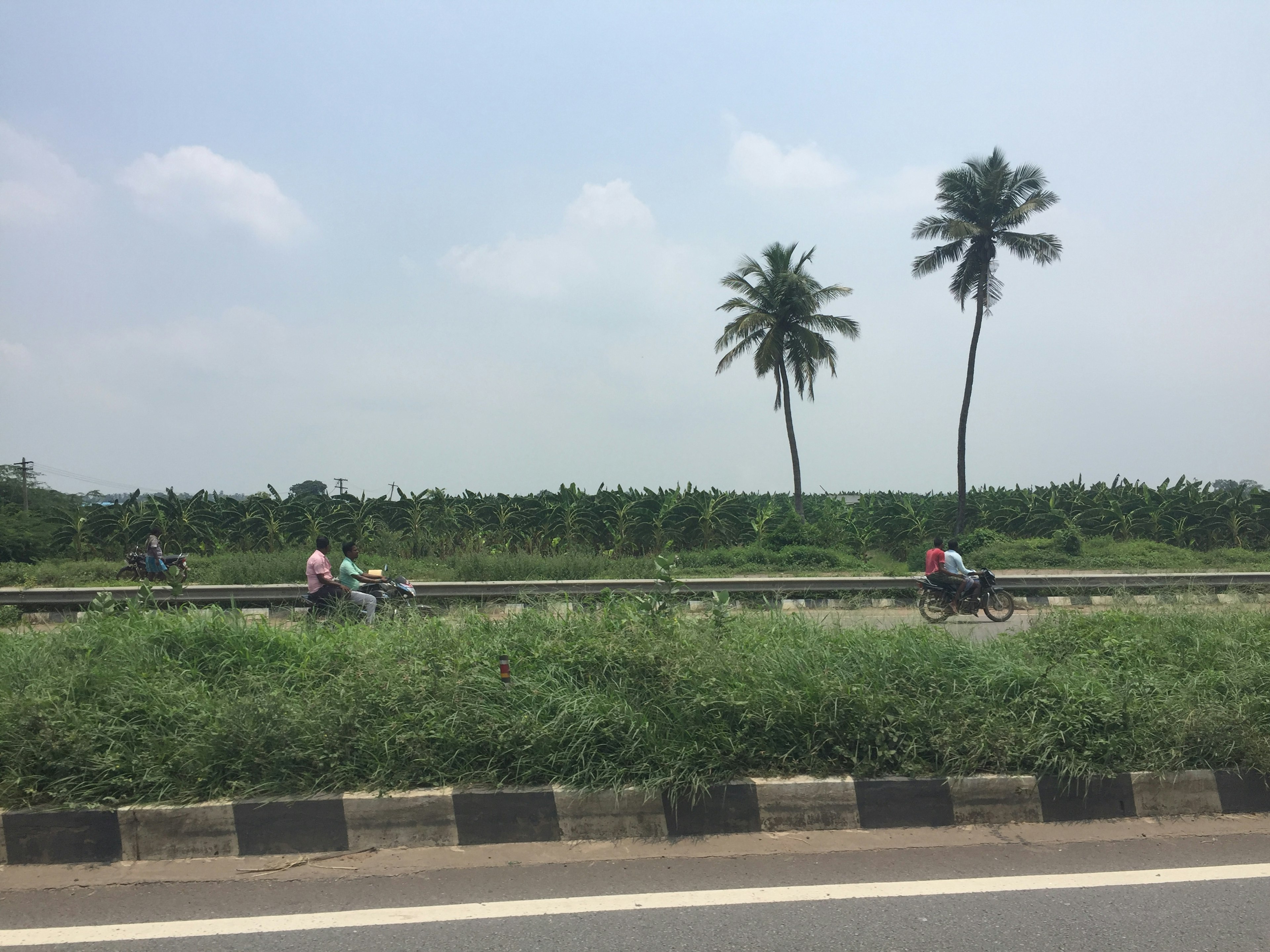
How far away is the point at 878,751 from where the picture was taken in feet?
15.5

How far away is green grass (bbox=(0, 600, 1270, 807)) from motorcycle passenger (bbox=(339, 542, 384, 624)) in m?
4.06

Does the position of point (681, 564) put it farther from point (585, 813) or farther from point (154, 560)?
point (585, 813)

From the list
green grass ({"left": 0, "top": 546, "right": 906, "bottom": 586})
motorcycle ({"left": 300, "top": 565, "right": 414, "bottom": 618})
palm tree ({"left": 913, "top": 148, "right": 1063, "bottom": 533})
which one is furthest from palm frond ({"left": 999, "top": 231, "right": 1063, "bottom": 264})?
motorcycle ({"left": 300, "top": 565, "right": 414, "bottom": 618})

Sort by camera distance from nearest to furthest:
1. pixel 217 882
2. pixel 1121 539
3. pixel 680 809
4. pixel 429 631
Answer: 1. pixel 217 882
2. pixel 680 809
3. pixel 429 631
4. pixel 1121 539

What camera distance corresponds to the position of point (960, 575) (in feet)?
46.4

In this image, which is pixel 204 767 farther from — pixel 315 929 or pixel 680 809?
pixel 680 809

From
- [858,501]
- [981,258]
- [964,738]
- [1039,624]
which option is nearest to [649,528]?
[858,501]

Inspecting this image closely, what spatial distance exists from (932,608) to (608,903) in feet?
38.6

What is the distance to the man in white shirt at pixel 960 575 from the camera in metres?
14.0

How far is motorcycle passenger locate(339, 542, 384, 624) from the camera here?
1024 centimetres

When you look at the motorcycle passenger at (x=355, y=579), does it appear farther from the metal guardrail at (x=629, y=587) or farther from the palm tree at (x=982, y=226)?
the palm tree at (x=982, y=226)

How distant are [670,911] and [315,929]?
1453mm

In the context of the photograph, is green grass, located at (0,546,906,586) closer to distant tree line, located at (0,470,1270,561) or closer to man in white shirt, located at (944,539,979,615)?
distant tree line, located at (0,470,1270,561)

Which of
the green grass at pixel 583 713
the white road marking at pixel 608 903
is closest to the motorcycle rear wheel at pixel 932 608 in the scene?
the green grass at pixel 583 713
